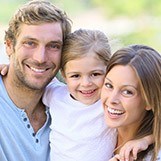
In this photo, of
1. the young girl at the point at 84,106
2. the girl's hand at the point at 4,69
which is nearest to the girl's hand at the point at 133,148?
the young girl at the point at 84,106

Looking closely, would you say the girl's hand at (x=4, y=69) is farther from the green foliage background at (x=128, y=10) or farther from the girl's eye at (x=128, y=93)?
the green foliage background at (x=128, y=10)

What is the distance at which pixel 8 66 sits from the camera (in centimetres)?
220

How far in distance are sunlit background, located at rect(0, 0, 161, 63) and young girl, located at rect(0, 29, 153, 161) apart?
17.2ft

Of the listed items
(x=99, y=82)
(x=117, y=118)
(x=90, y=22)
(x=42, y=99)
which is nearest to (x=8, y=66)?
(x=42, y=99)

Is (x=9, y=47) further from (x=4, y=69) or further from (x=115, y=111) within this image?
(x=115, y=111)

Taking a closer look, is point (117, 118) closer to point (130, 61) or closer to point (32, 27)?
point (130, 61)

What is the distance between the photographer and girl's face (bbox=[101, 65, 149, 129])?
5.86 ft

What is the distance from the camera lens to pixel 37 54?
79.7 inches

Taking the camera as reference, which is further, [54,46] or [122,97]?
[54,46]

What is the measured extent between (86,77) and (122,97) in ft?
0.63

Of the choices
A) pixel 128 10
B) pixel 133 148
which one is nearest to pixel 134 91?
pixel 133 148

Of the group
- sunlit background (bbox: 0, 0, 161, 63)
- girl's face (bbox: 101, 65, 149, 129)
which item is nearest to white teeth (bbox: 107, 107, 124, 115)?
girl's face (bbox: 101, 65, 149, 129)

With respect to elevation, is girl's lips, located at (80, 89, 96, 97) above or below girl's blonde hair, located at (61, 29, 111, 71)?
below

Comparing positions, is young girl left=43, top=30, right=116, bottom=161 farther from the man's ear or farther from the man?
the man's ear
